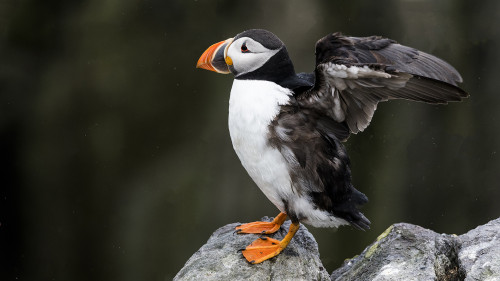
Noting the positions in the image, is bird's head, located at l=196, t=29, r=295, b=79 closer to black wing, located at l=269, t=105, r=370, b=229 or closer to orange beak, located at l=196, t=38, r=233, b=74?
orange beak, located at l=196, t=38, r=233, b=74

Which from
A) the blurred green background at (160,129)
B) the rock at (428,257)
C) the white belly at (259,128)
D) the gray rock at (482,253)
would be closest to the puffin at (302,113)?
the white belly at (259,128)

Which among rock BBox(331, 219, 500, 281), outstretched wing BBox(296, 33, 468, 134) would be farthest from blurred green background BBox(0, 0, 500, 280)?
outstretched wing BBox(296, 33, 468, 134)

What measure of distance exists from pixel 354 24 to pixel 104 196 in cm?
228

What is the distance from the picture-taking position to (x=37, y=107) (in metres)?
4.79

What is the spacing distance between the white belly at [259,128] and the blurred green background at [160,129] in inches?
87.5

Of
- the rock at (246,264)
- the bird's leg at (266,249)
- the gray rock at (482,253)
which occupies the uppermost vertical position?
the bird's leg at (266,249)

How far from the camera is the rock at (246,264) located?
2.82 metres

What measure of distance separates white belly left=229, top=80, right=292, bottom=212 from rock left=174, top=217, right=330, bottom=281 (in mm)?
338

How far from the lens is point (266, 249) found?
2.90 metres

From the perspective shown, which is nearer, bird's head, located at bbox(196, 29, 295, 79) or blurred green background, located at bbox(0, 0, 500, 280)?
bird's head, located at bbox(196, 29, 295, 79)

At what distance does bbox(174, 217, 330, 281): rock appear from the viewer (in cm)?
282

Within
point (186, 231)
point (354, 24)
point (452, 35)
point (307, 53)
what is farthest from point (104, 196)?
point (452, 35)

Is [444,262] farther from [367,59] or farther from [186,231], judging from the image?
[186,231]

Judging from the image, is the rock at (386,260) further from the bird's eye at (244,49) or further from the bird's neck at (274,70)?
the bird's eye at (244,49)
